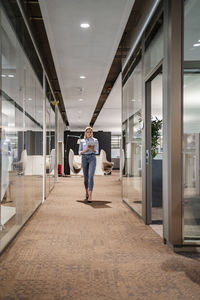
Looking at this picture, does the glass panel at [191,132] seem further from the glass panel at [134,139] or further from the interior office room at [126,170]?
the glass panel at [134,139]

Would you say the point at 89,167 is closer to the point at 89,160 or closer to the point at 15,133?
the point at 89,160

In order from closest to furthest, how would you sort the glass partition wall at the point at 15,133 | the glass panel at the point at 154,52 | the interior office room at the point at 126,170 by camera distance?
the interior office room at the point at 126,170, the glass partition wall at the point at 15,133, the glass panel at the point at 154,52

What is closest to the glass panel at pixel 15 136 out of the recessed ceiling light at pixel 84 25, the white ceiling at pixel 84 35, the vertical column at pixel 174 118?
the white ceiling at pixel 84 35

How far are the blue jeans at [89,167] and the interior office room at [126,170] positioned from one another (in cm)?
43

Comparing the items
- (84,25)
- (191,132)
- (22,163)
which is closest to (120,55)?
(84,25)

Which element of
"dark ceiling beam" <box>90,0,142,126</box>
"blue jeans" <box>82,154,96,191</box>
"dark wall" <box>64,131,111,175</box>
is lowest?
"blue jeans" <box>82,154,96,191</box>

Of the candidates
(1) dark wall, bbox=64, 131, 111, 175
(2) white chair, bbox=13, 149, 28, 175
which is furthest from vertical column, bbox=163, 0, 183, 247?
(1) dark wall, bbox=64, 131, 111, 175

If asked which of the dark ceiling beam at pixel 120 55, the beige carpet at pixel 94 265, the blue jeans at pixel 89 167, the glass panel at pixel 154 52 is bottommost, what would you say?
the beige carpet at pixel 94 265

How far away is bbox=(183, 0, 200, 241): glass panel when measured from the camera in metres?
3.13

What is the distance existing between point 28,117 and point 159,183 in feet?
7.72

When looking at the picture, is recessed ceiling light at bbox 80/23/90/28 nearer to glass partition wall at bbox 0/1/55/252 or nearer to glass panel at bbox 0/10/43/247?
glass partition wall at bbox 0/1/55/252

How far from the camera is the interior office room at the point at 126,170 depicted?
97.3 inches

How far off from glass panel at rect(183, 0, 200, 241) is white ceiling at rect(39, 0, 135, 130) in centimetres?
137

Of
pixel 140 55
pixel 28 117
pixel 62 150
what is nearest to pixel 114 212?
pixel 28 117
